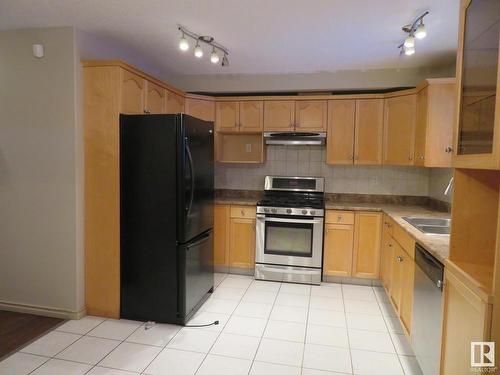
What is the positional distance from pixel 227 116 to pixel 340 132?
144cm

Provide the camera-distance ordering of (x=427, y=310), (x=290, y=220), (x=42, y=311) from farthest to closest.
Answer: (x=290, y=220)
(x=42, y=311)
(x=427, y=310)

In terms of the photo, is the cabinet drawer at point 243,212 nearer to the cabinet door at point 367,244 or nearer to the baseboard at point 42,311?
the cabinet door at point 367,244

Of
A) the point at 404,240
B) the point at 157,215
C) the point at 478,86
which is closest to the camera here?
the point at 478,86

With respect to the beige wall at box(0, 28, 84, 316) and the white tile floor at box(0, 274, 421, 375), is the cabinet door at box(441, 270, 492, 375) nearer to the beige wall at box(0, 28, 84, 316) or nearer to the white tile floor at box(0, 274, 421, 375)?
the white tile floor at box(0, 274, 421, 375)

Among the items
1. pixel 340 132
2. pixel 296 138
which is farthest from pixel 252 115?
pixel 340 132

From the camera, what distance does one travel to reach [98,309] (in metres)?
2.81

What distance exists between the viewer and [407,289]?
2422 millimetres

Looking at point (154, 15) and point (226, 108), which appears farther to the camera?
point (226, 108)

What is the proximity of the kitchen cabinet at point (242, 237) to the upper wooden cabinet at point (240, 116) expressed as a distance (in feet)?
3.41

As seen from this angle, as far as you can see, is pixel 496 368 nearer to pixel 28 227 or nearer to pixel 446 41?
pixel 446 41

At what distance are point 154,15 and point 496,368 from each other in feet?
9.36

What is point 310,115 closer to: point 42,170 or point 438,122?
point 438,122

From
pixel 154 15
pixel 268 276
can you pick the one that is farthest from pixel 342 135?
pixel 154 15

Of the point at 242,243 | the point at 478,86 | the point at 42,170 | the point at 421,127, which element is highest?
the point at 421,127
